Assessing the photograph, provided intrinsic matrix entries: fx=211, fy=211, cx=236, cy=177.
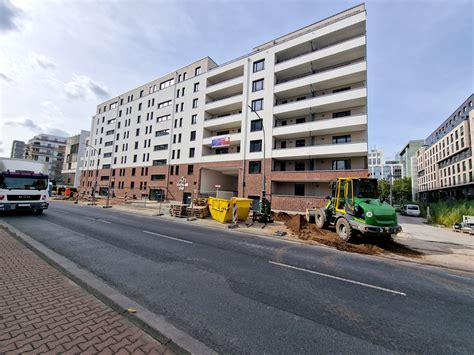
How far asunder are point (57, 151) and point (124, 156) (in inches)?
3085

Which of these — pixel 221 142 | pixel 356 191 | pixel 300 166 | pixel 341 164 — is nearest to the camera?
pixel 356 191

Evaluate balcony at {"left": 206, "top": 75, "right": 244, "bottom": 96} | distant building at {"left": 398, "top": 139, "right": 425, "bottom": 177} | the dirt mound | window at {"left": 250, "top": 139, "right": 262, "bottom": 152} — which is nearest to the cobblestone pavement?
the dirt mound

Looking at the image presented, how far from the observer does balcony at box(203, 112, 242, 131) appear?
3123 cm

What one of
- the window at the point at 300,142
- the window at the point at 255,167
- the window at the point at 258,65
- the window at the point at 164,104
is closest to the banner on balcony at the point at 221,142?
the window at the point at 255,167

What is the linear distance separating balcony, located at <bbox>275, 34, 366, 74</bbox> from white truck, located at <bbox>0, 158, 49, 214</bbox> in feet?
90.8

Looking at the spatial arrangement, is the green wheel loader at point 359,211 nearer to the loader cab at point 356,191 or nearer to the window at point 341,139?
the loader cab at point 356,191

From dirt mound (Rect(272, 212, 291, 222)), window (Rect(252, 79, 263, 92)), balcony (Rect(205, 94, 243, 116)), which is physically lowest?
dirt mound (Rect(272, 212, 291, 222))

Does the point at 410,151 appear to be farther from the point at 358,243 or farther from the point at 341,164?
A: the point at 358,243

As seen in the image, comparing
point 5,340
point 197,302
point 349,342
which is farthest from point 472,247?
point 5,340

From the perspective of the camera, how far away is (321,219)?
496 inches

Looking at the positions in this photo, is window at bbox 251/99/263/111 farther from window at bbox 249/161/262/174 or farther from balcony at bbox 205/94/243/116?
window at bbox 249/161/262/174

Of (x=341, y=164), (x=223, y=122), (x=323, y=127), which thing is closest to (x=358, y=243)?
(x=323, y=127)

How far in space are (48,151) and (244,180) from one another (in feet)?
367

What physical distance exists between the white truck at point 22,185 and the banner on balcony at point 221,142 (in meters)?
21.2
